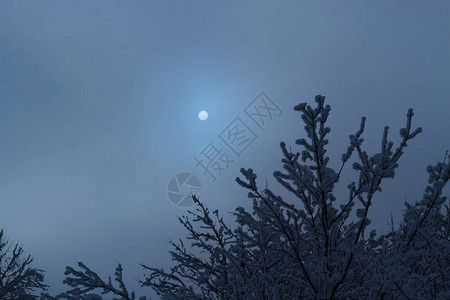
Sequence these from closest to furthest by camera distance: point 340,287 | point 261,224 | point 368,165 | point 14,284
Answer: point 368,165 → point 340,287 → point 261,224 → point 14,284

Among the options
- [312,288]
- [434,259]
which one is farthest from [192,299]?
[434,259]

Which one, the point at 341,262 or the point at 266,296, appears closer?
the point at 341,262

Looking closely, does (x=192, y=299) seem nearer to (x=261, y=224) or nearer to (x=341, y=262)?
(x=261, y=224)

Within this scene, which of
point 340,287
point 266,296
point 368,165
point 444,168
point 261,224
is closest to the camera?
point 444,168

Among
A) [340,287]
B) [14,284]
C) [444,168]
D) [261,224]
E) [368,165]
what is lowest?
[340,287]

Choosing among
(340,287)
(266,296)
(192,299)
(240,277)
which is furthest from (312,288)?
(192,299)

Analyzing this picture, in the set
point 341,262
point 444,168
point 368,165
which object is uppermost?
point 368,165

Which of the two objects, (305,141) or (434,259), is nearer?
(305,141)

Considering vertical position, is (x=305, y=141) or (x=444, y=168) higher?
(x=305, y=141)

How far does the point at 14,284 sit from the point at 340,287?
10230 mm

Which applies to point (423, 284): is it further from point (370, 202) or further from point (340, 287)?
point (370, 202)

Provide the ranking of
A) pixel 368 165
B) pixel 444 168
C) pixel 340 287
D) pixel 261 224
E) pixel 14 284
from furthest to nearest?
pixel 14 284, pixel 261 224, pixel 340 287, pixel 368 165, pixel 444 168

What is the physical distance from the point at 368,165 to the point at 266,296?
1.80 meters

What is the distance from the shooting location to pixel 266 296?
3.55 m
